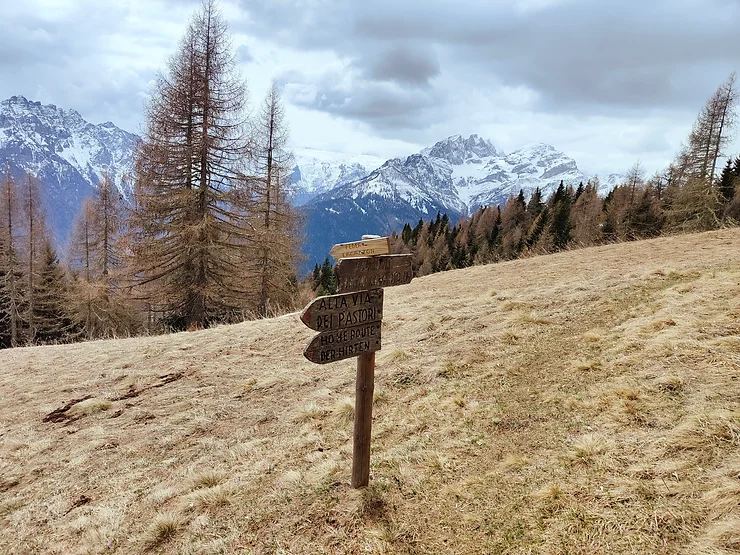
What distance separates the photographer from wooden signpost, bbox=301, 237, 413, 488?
11.8 feet

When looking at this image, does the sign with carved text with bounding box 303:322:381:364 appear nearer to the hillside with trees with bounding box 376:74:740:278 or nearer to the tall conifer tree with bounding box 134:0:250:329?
the hillside with trees with bounding box 376:74:740:278

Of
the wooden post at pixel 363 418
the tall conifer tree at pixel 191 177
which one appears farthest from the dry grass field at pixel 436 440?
the tall conifer tree at pixel 191 177

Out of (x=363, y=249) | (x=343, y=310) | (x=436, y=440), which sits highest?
(x=363, y=249)

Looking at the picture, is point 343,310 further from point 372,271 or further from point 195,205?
point 195,205

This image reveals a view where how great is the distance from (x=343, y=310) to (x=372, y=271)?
497 mm

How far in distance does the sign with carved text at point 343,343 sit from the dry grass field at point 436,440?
1.52m

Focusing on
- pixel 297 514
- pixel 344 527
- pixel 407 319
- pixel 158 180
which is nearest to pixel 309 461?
pixel 297 514

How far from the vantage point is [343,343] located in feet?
12.4

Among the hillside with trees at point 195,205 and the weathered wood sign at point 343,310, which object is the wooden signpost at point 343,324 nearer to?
the weathered wood sign at point 343,310

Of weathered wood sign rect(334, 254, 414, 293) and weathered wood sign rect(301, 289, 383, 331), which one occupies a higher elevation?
weathered wood sign rect(334, 254, 414, 293)

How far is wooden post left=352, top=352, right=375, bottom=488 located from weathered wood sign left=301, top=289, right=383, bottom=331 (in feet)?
1.47

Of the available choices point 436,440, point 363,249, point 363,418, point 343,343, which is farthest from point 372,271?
point 436,440

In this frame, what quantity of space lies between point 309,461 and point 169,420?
3.38 meters

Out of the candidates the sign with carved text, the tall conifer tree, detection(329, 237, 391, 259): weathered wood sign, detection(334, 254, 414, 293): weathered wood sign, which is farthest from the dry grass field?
the tall conifer tree
